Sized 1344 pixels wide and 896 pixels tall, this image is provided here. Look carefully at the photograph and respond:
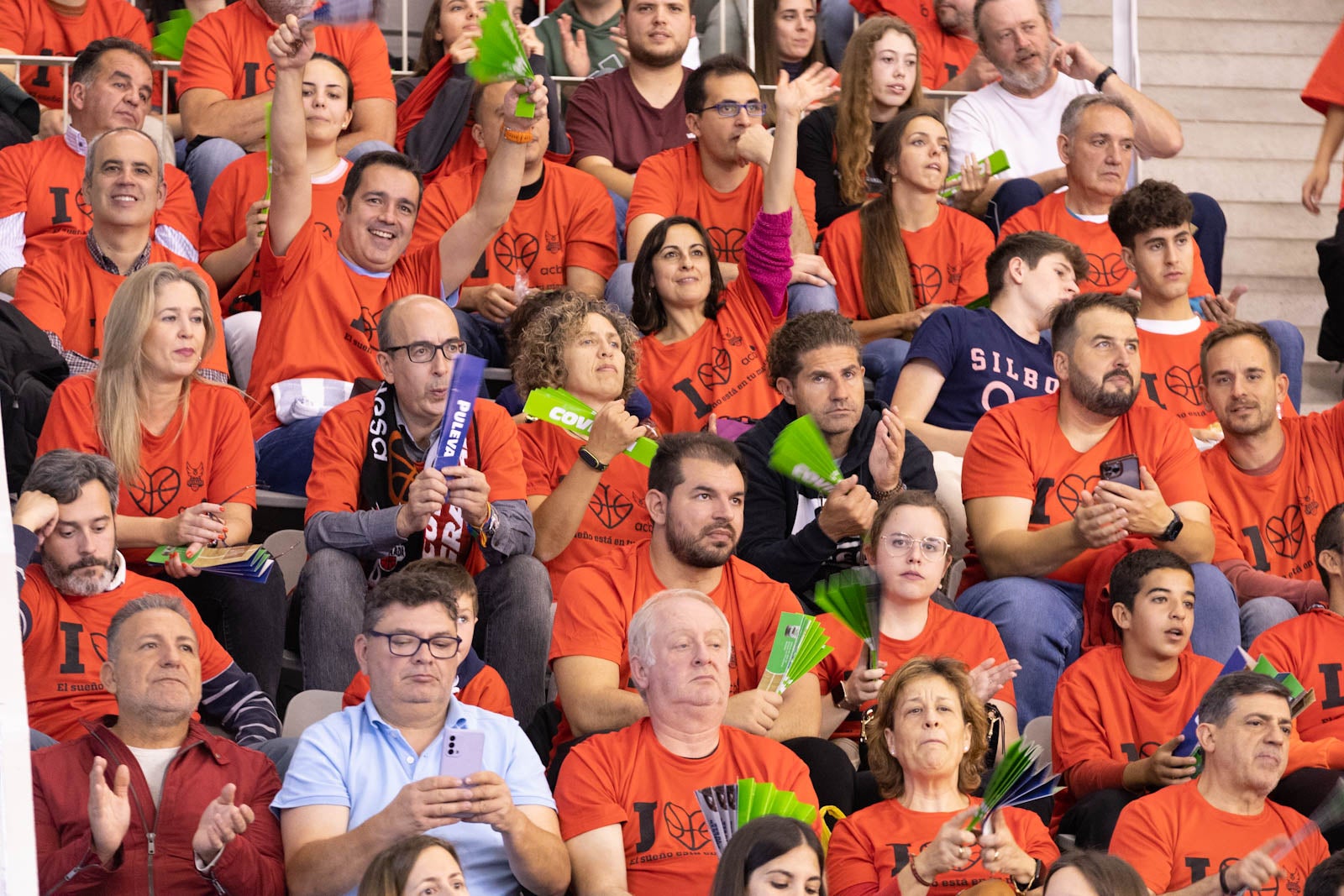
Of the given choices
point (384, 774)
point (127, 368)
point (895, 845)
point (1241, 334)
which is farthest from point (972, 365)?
point (384, 774)

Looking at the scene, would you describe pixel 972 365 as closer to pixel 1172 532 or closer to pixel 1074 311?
pixel 1074 311

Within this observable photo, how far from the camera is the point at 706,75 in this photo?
6156 mm

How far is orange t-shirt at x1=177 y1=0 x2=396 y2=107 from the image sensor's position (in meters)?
6.59

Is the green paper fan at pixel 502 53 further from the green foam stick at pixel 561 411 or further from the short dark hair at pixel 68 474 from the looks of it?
the short dark hair at pixel 68 474

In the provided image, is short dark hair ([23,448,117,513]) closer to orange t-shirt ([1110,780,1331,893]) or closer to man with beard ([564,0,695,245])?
orange t-shirt ([1110,780,1331,893])

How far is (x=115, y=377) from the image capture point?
4.60 meters

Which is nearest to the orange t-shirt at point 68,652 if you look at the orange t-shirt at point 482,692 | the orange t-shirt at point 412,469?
the orange t-shirt at point 482,692

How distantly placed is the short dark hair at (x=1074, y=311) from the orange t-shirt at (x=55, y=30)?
361cm

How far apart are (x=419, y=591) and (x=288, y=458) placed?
1.42m

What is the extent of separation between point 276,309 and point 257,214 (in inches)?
17.6

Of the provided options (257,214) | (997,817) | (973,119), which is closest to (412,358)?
(257,214)

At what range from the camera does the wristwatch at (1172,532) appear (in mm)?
4574

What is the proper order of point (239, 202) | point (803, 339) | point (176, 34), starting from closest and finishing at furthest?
point (803, 339), point (239, 202), point (176, 34)

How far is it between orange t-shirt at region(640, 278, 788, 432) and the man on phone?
5.59 feet
